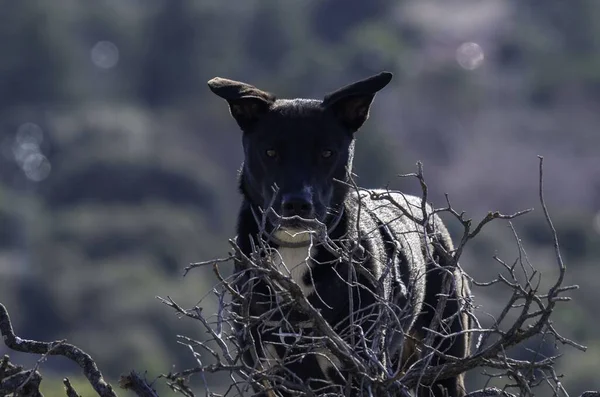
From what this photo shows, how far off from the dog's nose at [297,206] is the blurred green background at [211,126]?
5024 centimetres

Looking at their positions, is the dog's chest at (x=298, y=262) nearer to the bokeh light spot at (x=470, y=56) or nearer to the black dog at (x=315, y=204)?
the black dog at (x=315, y=204)

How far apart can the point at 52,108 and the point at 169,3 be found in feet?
26.2

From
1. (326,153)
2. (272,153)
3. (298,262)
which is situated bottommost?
(298,262)

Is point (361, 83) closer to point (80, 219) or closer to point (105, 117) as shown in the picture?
point (80, 219)

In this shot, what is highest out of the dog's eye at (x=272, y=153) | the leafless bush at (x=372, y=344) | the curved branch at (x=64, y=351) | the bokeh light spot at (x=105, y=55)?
the bokeh light spot at (x=105, y=55)

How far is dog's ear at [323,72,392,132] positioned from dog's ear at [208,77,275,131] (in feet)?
1.10

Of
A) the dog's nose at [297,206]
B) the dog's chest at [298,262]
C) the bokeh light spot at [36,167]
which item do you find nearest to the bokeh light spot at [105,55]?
the bokeh light spot at [36,167]

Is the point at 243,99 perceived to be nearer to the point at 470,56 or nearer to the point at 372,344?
the point at 372,344

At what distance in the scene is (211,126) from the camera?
8756 cm

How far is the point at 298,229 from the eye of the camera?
30.0ft

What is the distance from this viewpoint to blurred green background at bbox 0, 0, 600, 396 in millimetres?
67062

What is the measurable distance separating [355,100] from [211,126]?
255 ft

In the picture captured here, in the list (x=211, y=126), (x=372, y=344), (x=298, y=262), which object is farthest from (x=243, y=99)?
(x=211, y=126)

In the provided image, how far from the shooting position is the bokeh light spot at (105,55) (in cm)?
9456
